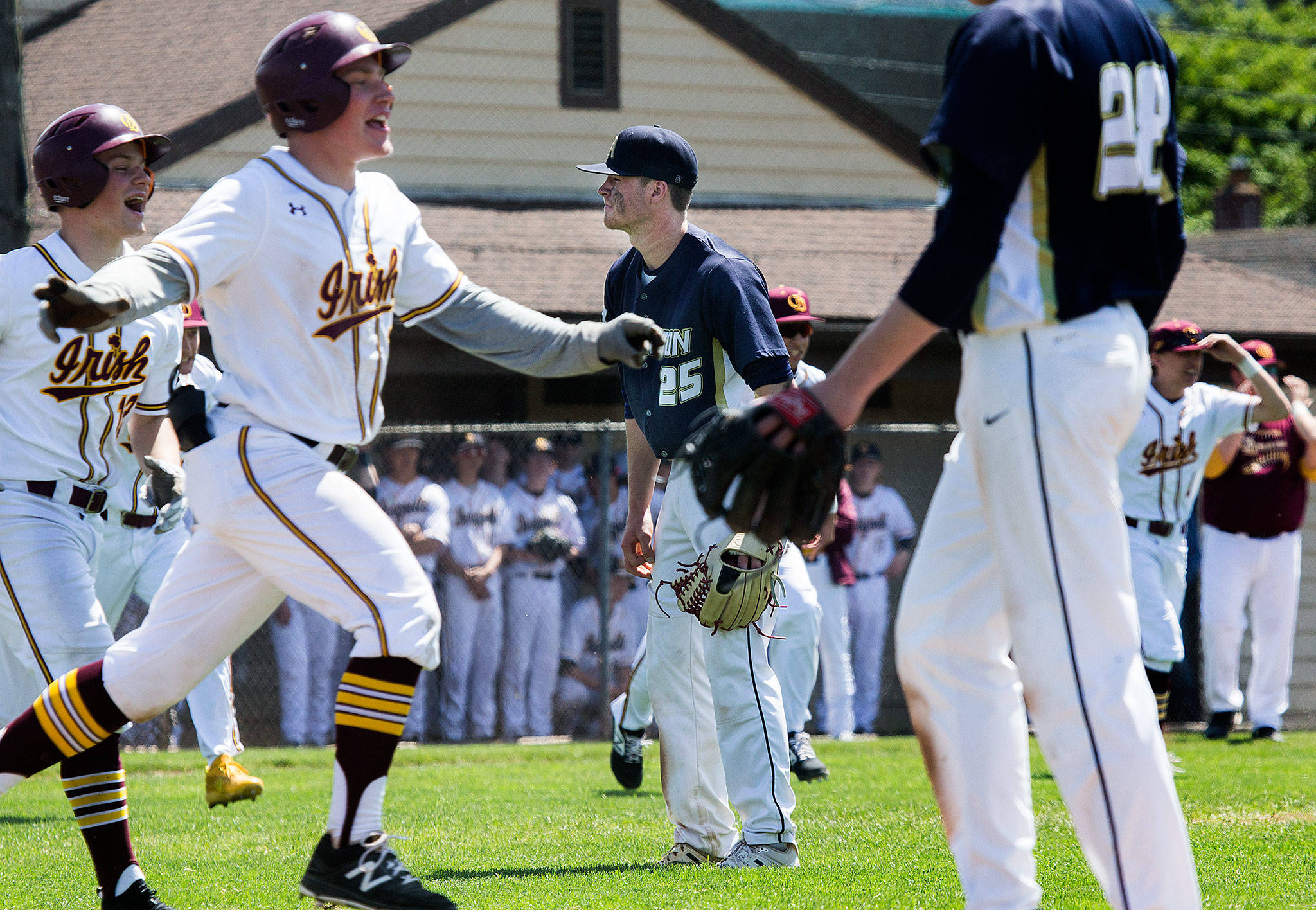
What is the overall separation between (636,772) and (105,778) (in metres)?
3.69

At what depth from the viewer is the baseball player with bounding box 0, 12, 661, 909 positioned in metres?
3.60

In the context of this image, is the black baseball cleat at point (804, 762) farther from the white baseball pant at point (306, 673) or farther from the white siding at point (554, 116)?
the white siding at point (554, 116)

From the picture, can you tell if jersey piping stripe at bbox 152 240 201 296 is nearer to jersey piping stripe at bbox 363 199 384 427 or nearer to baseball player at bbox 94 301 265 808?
jersey piping stripe at bbox 363 199 384 427

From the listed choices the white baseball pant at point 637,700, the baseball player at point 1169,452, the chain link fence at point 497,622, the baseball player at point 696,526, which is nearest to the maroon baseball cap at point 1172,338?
the baseball player at point 1169,452

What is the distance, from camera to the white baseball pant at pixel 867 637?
41.6 ft

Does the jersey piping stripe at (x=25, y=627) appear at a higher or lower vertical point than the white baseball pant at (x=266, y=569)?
A: lower

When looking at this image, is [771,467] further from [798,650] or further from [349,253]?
[798,650]

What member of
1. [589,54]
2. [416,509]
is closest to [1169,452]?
[416,509]

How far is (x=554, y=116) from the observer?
15156 millimetres

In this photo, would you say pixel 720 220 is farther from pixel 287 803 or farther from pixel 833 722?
pixel 287 803

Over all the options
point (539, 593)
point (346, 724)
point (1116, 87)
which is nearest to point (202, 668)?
point (346, 724)

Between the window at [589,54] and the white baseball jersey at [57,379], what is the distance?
10471 millimetres

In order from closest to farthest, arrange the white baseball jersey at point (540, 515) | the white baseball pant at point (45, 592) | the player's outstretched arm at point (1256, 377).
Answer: the white baseball pant at point (45, 592)
the player's outstretched arm at point (1256, 377)
the white baseball jersey at point (540, 515)

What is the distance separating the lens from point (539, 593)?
11.9m
